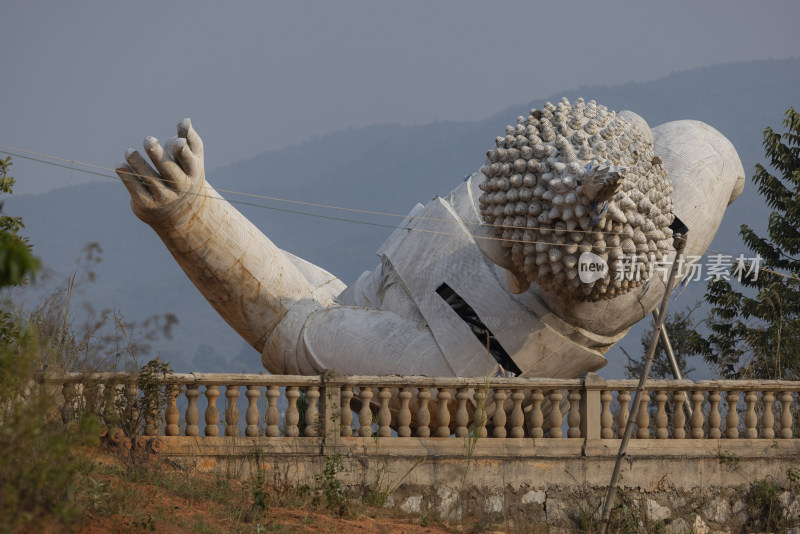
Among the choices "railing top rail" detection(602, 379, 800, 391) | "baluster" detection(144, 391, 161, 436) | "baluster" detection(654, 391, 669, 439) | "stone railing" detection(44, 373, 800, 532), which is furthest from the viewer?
"baluster" detection(654, 391, 669, 439)

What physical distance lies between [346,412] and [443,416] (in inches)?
37.6

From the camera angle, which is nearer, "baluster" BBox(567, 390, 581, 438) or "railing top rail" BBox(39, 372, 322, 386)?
"railing top rail" BBox(39, 372, 322, 386)

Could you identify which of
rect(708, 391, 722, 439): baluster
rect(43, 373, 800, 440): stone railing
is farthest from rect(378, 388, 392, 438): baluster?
rect(708, 391, 722, 439): baluster

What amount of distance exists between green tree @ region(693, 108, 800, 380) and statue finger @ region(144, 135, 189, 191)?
10.1m

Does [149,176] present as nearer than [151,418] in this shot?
No

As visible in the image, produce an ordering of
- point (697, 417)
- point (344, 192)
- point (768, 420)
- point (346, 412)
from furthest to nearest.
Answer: point (344, 192) → point (768, 420) → point (697, 417) → point (346, 412)

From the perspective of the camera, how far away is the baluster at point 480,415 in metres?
9.92

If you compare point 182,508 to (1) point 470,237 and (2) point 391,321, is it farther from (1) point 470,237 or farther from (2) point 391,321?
(1) point 470,237

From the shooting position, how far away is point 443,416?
33.4 ft

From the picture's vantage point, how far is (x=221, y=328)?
129 meters

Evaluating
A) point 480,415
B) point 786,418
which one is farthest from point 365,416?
point 786,418

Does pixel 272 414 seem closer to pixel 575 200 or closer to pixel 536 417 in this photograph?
pixel 536 417

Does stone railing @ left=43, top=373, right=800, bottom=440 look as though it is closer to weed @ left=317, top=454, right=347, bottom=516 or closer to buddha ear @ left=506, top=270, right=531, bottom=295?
weed @ left=317, top=454, right=347, bottom=516

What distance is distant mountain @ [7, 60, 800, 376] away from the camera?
13025 centimetres
